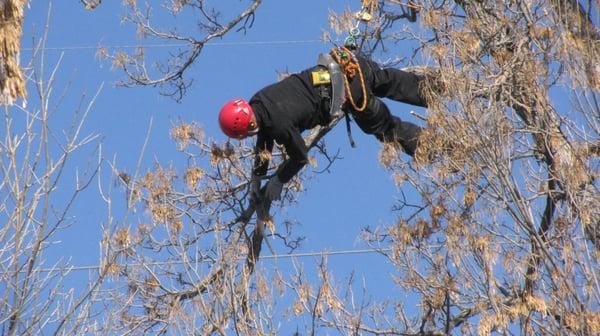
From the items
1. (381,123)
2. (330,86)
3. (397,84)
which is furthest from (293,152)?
(397,84)

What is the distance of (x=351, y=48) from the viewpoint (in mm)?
10781

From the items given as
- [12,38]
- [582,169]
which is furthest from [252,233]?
[12,38]

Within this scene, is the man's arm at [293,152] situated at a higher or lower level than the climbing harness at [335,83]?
lower

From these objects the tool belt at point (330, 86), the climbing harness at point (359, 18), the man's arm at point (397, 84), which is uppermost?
the climbing harness at point (359, 18)

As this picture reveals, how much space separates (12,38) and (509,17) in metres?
4.09

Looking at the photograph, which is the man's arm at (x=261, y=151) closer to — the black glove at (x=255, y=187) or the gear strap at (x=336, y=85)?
the black glove at (x=255, y=187)

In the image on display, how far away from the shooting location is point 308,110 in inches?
408

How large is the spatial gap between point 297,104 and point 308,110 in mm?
112

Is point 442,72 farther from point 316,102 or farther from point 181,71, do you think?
point 181,71

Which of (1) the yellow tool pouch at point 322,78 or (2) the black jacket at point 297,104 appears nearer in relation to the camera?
(2) the black jacket at point 297,104

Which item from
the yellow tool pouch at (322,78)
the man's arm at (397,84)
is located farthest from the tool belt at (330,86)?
the man's arm at (397,84)

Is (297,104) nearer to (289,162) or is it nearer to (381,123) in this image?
(289,162)

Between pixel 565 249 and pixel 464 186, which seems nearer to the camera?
pixel 565 249

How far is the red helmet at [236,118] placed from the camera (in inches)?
398
